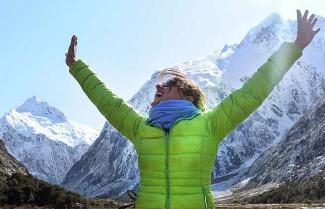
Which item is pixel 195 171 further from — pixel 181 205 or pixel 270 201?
pixel 270 201

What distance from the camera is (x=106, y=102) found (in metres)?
6.88

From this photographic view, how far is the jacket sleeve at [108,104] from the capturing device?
6.77 m

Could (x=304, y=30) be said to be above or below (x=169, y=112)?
above

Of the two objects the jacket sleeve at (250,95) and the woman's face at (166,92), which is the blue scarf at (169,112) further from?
the jacket sleeve at (250,95)

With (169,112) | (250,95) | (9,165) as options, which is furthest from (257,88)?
(9,165)

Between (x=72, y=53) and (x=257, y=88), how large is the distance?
2.27 meters

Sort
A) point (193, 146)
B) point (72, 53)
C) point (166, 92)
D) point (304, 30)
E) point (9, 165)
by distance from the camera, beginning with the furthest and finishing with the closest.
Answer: point (9, 165) < point (72, 53) < point (166, 92) < point (304, 30) < point (193, 146)

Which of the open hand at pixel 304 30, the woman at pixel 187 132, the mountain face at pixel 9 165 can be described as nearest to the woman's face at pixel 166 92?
the woman at pixel 187 132

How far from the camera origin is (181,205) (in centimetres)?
599

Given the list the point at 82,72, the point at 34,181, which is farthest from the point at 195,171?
the point at 34,181

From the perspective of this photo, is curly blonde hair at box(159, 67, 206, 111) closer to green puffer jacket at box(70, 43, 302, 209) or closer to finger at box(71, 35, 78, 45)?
green puffer jacket at box(70, 43, 302, 209)

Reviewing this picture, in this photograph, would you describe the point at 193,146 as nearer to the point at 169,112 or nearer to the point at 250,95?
the point at 169,112

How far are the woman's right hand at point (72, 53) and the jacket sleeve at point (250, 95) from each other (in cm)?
183

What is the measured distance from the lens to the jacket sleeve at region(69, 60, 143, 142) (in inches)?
266
